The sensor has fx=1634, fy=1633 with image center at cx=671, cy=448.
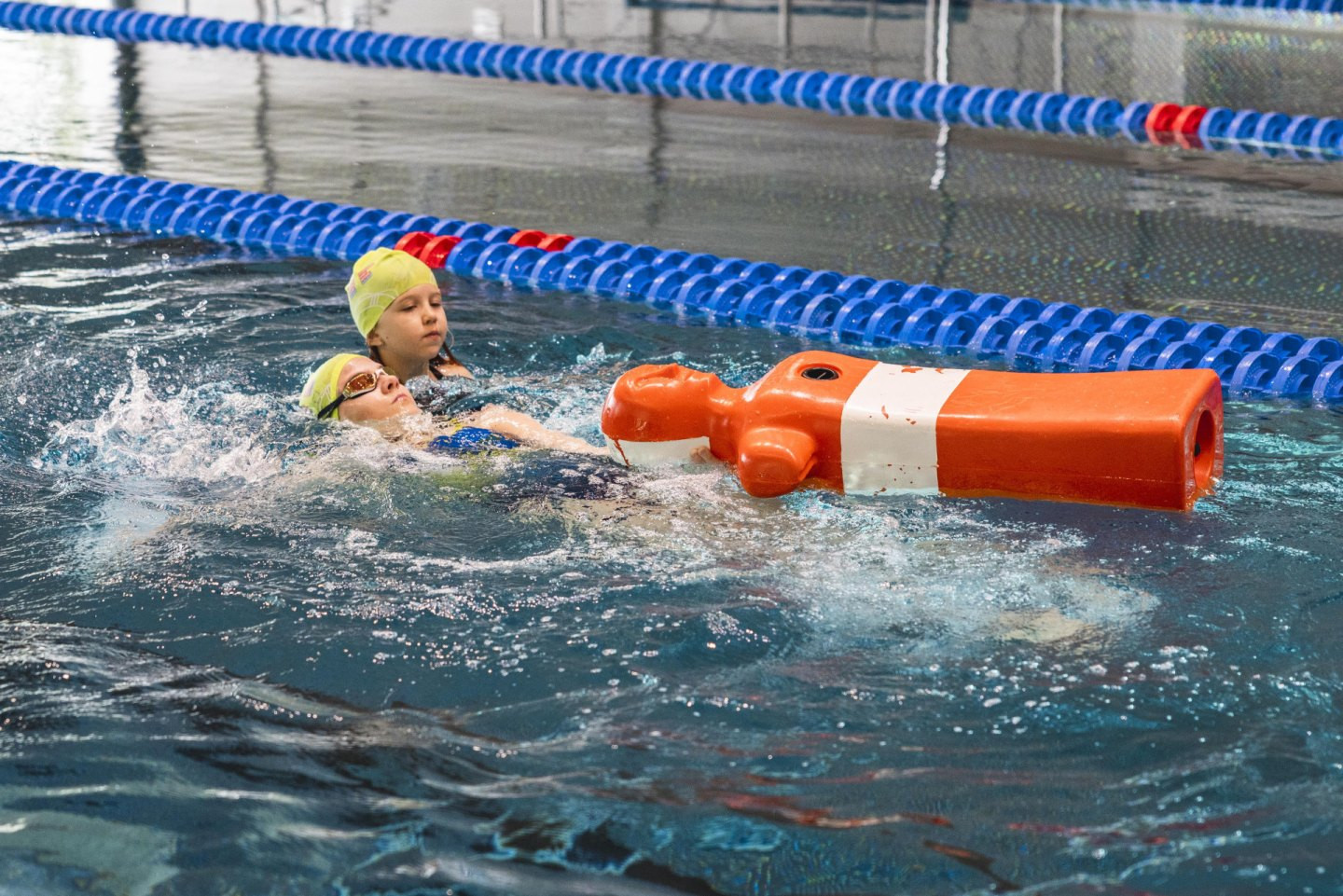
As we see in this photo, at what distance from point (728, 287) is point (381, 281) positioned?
1.96 metres

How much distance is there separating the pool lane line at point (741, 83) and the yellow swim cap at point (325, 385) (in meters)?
6.00

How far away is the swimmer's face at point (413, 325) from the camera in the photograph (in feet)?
14.9

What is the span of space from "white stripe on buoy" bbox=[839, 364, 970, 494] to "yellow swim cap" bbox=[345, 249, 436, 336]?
1.51 meters

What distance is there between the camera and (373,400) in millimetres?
4371

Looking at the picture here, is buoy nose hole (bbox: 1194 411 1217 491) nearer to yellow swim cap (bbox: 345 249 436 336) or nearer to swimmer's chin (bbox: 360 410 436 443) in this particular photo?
swimmer's chin (bbox: 360 410 436 443)

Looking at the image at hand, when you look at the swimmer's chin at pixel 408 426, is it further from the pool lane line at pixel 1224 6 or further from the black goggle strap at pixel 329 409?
the pool lane line at pixel 1224 6

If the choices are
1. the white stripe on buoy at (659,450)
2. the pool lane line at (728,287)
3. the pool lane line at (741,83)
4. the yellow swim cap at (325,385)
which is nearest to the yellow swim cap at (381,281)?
the yellow swim cap at (325,385)

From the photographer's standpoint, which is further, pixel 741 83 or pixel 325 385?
pixel 741 83

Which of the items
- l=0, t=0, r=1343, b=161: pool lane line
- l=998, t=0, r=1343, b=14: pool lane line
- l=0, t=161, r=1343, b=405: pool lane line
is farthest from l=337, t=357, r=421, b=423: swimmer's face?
l=998, t=0, r=1343, b=14: pool lane line

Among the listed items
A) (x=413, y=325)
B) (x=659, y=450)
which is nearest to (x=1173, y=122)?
(x=413, y=325)

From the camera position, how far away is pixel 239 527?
3.90 meters

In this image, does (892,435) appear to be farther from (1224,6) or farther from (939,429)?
(1224,6)

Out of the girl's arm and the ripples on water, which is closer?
the ripples on water

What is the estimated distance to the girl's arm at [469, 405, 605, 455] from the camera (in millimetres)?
4180
